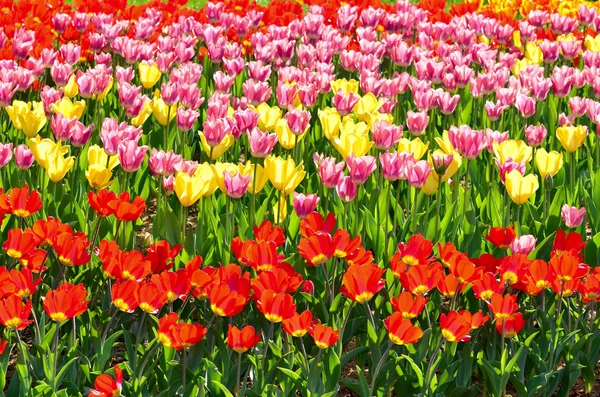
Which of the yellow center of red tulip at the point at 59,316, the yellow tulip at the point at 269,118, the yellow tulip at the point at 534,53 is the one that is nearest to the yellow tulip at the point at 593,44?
the yellow tulip at the point at 534,53

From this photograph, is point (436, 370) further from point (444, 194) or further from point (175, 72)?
point (175, 72)

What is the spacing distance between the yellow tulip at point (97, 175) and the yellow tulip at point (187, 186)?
0.32 meters

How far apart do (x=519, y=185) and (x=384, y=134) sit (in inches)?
26.0

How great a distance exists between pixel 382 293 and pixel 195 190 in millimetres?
777

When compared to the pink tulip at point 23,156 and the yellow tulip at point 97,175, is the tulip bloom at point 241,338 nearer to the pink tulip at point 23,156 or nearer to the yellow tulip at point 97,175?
the yellow tulip at point 97,175

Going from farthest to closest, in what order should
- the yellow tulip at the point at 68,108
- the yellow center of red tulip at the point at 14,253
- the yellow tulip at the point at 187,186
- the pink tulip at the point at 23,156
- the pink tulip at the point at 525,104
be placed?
1. the pink tulip at the point at 525,104
2. the yellow tulip at the point at 68,108
3. the pink tulip at the point at 23,156
4. the yellow tulip at the point at 187,186
5. the yellow center of red tulip at the point at 14,253

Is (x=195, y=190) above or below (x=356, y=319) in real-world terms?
above

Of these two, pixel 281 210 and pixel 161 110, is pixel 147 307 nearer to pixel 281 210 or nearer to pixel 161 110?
pixel 281 210

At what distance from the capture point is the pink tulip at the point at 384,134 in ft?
13.2

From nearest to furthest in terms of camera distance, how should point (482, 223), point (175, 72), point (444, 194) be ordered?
point (482, 223), point (444, 194), point (175, 72)

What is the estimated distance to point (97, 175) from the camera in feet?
12.0

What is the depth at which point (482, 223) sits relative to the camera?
3.99 meters

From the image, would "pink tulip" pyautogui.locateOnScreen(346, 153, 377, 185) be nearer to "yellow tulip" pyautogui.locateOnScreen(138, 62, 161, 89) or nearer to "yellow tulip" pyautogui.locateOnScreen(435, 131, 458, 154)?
"yellow tulip" pyautogui.locateOnScreen(435, 131, 458, 154)

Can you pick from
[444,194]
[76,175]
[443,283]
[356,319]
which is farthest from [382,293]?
[76,175]
